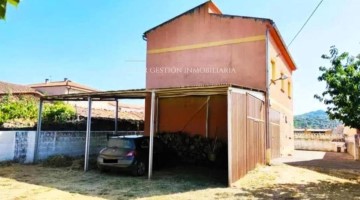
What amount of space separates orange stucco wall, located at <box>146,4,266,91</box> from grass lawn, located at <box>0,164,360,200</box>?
4752 mm

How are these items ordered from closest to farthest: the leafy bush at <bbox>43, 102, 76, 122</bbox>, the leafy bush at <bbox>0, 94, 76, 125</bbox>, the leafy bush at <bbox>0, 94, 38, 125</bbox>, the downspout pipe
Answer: the downspout pipe → the leafy bush at <bbox>0, 94, 38, 125</bbox> → the leafy bush at <bbox>0, 94, 76, 125</bbox> → the leafy bush at <bbox>43, 102, 76, 122</bbox>

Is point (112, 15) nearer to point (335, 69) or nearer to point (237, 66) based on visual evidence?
point (237, 66)

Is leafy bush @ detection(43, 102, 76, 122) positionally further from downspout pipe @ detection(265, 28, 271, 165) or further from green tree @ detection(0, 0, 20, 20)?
green tree @ detection(0, 0, 20, 20)

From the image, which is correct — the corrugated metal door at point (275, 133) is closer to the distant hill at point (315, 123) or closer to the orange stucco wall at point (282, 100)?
the orange stucco wall at point (282, 100)

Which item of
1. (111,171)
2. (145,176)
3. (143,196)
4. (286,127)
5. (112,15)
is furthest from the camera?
(286,127)

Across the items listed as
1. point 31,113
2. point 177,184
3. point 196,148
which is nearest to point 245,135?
point 177,184

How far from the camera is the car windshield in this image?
37.3 feet

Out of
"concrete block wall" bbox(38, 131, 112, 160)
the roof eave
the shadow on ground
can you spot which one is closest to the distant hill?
the roof eave

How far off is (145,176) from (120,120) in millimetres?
9481

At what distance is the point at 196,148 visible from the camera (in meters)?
14.7

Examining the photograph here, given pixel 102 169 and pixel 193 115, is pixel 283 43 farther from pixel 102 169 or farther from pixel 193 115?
pixel 102 169

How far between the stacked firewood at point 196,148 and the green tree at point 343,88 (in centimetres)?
496

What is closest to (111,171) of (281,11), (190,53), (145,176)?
(145,176)

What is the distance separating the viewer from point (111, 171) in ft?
39.5
